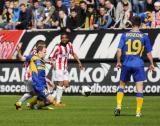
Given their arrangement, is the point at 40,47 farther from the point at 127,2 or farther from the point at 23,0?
the point at 23,0

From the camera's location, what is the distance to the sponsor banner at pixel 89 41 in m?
28.5

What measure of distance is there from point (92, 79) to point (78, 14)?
8.95 ft

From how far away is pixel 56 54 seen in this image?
77.9ft

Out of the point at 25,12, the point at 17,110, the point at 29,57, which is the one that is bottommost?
the point at 17,110

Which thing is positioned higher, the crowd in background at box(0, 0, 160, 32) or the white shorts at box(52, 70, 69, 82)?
the crowd in background at box(0, 0, 160, 32)

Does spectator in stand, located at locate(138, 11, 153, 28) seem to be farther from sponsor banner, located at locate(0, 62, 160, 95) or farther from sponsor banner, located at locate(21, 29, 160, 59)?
sponsor banner, located at locate(0, 62, 160, 95)

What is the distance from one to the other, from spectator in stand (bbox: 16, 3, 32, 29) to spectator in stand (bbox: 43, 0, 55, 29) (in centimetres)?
68

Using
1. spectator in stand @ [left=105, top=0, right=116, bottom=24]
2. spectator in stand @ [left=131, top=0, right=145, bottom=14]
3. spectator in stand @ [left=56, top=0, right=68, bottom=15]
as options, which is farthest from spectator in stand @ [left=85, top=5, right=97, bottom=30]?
spectator in stand @ [left=131, top=0, right=145, bottom=14]

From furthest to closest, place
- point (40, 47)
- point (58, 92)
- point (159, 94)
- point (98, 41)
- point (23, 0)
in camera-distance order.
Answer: point (23, 0) → point (98, 41) → point (159, 94) → point (58, 92) → point (40, 47)

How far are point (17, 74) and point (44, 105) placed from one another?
945 cm

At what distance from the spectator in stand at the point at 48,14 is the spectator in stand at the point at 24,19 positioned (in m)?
0.68

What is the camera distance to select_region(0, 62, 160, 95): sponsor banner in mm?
27812

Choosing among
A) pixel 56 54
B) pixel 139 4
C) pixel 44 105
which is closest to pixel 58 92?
pixel 56 54

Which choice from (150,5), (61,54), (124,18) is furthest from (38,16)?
(61,54)
